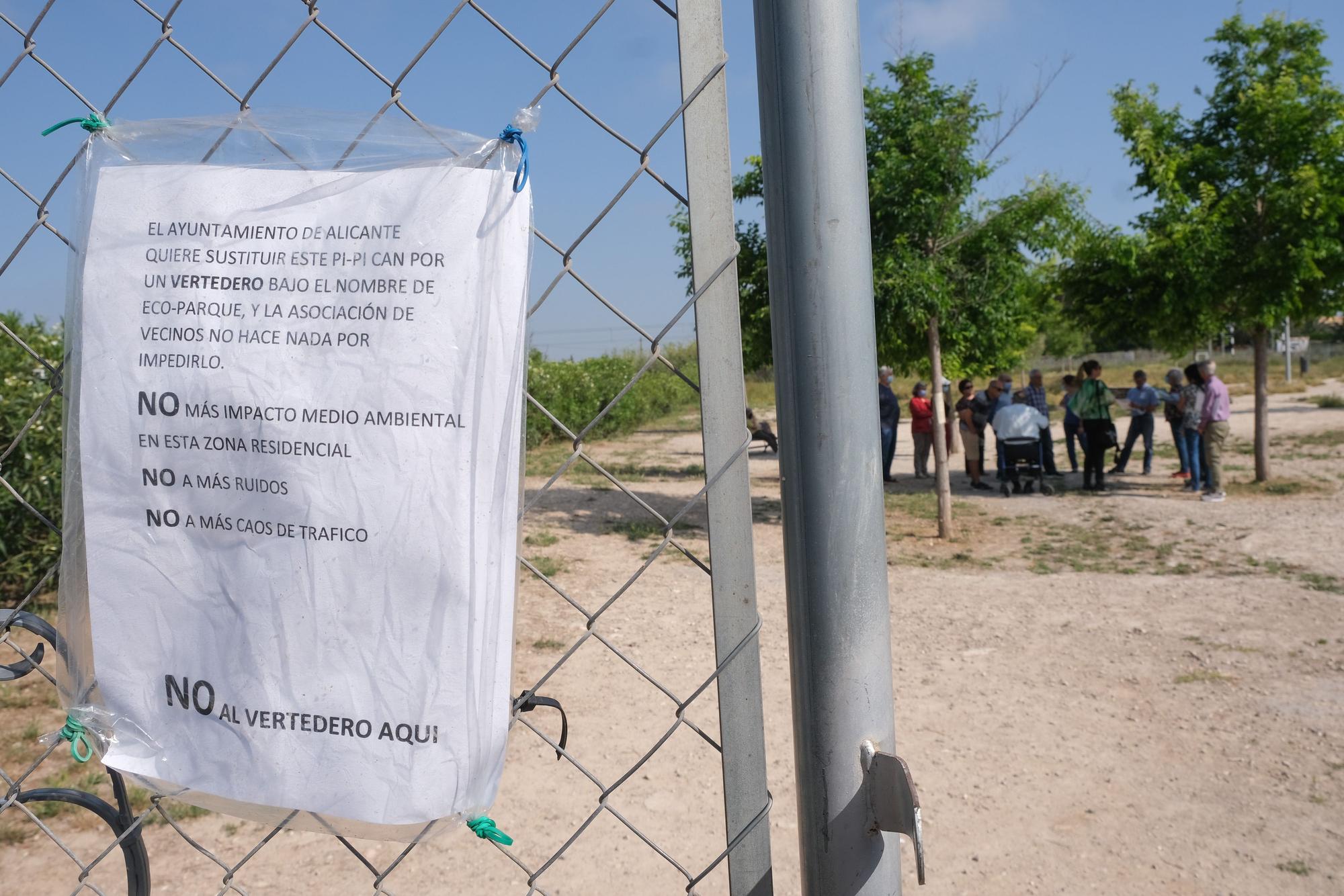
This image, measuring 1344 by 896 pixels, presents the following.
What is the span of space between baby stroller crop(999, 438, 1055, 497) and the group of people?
0.02 metres

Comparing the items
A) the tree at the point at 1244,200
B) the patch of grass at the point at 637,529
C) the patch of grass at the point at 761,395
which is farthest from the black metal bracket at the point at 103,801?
the patch of grass at the point at 761,395

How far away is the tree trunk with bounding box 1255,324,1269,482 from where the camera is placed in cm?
1149

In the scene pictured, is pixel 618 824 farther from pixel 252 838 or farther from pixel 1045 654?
pixel 1045 654

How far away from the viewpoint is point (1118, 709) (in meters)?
5.02

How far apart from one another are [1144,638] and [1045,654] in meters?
0.75

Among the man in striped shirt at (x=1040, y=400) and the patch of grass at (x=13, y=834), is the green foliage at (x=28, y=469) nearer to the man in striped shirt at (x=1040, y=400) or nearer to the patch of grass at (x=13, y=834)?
the patch of grass at (x=13, y=834)

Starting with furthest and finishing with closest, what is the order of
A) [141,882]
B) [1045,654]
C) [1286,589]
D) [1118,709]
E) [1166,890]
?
1. [1286,589]
2. [1045,654]
3. [1118,709]
4. [1166,890]
5. [141,882]

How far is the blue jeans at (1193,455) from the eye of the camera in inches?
467

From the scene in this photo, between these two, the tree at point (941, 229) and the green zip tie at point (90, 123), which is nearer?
the green zip tie at point (90, 123)

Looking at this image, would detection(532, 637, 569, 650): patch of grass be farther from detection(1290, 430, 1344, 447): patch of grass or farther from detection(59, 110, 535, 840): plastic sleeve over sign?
detection(1290, 430, 1344, 447): patch of grass

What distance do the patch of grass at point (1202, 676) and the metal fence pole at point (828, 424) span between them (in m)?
5.15

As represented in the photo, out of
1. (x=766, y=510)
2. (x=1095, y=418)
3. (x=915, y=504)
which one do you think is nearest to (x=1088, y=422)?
(x=1095, y=418)

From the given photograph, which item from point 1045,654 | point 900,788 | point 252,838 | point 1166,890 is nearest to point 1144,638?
point 1045,654

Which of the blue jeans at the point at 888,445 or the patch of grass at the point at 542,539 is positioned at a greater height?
the blue jeans at the point at 888,445
